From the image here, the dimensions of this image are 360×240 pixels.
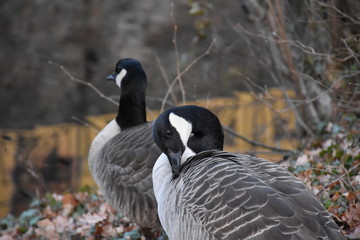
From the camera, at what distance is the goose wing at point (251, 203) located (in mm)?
3182

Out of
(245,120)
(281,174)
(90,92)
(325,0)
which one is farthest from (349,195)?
(90,92)

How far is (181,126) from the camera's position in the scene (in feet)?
13.8

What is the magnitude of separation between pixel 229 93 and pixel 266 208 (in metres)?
12.9

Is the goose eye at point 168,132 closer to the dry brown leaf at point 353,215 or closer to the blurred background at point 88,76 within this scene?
the dry brown leaf at point 353,215

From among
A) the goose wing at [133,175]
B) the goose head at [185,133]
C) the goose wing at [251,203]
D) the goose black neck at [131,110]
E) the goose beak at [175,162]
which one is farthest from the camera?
the goose black neck at [131,110]

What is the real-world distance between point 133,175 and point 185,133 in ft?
3.83

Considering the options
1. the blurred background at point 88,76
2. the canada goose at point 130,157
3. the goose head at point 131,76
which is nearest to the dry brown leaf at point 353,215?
the canada goose at point 130,157

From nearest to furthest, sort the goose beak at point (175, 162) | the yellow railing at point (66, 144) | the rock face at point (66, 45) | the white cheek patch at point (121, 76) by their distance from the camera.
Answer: the goose beak at point (175, 162)
the white cheek patch at point (121, 76)
the yellow railing at point (66, 144)
the rock face at point (66, 45)

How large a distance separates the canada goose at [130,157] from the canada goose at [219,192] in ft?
2.69

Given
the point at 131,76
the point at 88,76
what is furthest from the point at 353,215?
the point at 88,76

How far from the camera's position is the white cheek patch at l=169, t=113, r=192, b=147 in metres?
4.19

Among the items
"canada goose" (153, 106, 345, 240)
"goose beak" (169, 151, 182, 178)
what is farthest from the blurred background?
"goose beak" (169, 151, 182, 178)

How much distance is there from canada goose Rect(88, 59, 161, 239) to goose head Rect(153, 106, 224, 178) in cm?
88

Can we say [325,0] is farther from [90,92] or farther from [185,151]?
[90,92]
